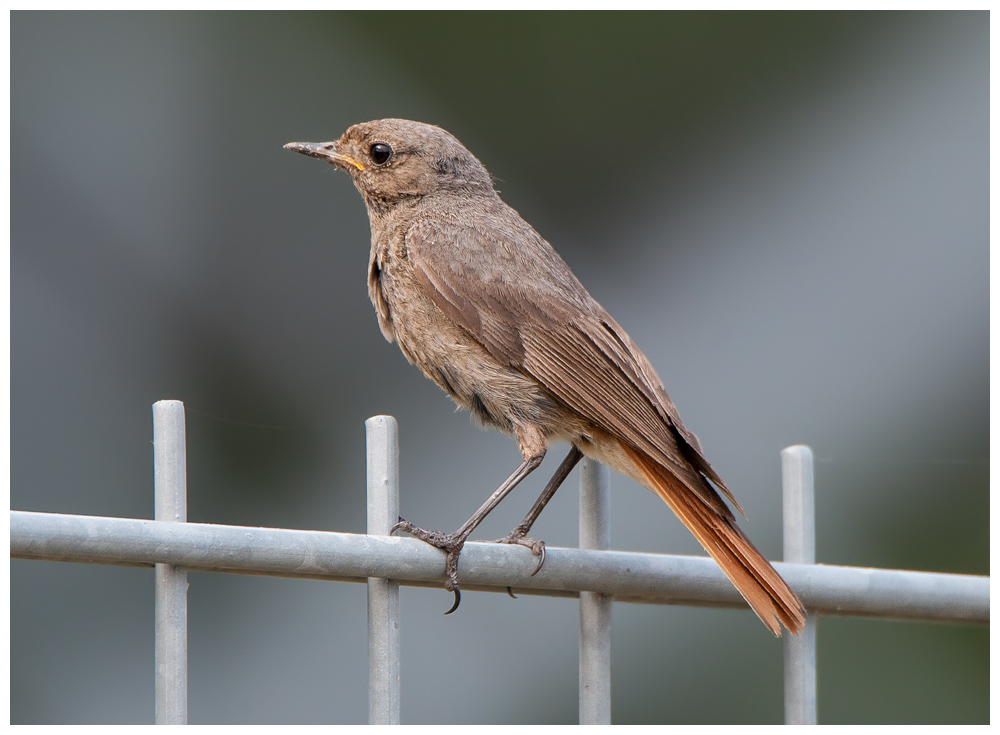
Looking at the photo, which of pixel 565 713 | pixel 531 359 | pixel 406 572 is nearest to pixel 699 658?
pixel 565 713

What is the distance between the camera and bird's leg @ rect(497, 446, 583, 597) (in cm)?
260

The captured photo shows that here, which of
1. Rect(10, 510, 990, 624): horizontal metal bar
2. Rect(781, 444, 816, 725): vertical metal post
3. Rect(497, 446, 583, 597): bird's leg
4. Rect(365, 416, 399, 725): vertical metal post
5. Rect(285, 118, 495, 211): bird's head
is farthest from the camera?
Rect(285, 118, 495, 211): bird's head

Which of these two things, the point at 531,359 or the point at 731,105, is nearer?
the point at 531,359

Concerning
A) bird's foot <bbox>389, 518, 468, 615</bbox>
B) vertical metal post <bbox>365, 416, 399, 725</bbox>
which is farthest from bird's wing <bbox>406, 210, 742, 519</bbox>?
vertical metal post <bbox>365, 416, 399, 725</bbox>

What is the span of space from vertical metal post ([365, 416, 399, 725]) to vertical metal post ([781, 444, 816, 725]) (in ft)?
3.59

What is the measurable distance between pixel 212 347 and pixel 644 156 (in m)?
2.49

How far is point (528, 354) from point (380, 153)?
1.02 meters

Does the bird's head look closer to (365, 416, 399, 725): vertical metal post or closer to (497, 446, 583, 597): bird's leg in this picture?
(497, 446, 583, 597): bird's leg

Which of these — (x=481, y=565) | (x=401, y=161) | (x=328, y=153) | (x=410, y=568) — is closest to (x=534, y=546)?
(x=481, y=565)

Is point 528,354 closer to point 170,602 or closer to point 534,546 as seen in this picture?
point 534,546

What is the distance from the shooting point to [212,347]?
562 centimetres

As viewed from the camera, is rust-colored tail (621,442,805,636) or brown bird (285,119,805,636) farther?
brown bird (285,119,805,636)

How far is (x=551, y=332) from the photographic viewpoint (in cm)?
341

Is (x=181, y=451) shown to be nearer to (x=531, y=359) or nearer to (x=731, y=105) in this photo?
(x=531, y=359)
